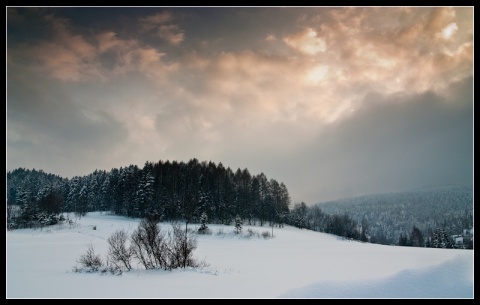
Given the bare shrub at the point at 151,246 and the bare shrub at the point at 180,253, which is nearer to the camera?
the bare shrub at the point at 180,253

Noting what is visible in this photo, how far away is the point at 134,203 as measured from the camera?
328 feet

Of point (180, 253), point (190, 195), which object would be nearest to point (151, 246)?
point (180, 253)

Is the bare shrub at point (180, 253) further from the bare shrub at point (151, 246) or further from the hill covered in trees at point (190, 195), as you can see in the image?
the hill covered in trees at point (190, 195)

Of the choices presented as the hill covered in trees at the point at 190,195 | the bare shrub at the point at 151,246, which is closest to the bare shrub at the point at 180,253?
the bare shrub at the point at 151,246

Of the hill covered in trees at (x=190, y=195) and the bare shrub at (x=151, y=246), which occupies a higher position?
the hill covered in trees at (x=190, y=195)

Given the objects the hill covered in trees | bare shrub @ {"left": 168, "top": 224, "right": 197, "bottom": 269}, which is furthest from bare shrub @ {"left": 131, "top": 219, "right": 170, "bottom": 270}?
the hill covered in trees

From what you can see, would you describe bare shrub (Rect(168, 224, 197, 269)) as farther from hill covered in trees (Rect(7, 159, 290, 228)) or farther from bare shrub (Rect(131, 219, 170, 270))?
hill covered in trees (Rect(7, 159, 290, 228))

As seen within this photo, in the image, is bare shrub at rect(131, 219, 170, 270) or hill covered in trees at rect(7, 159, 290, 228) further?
hill covered in trees at rect(7, 159, 290, 228)

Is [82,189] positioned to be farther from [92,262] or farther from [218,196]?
[92,262]

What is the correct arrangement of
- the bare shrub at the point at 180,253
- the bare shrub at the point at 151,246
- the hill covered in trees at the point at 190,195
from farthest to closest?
the hill covered in trees at the point at 190,195, the bare shrub at the point at 151,246, the bare shrub at the point at 180,253

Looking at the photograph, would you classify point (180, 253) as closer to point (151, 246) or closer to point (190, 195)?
point (151, 246)
